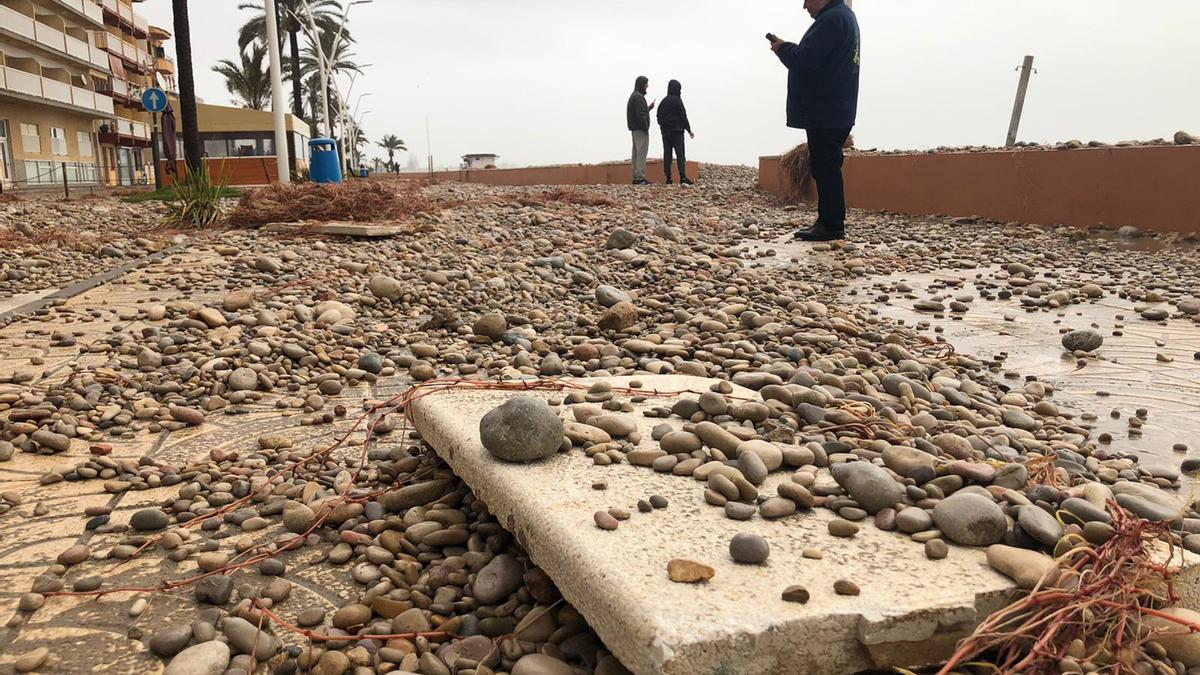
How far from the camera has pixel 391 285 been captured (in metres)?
5.25

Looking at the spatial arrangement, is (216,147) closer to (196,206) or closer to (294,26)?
(294,26)

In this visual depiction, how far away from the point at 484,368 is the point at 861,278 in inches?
129

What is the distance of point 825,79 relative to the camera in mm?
6809

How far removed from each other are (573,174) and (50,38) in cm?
2394

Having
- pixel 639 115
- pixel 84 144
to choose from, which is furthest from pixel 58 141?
pixel 639 115

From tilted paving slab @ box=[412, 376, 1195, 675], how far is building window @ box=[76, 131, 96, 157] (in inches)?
1617

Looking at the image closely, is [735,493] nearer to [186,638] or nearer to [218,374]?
[186,638]

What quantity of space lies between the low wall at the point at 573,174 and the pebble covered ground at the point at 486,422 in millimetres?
11294

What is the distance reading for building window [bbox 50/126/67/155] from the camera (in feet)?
106

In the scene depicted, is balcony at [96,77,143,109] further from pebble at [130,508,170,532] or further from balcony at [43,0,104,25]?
pebble at [130,508,170,532]

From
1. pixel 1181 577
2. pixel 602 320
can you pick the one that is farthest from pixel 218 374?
pixel 1181 577

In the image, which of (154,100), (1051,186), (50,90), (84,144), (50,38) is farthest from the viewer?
(84,144)

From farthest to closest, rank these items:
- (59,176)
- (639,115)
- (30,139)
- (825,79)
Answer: (30,139), (59,176), (639,115), (825,79)

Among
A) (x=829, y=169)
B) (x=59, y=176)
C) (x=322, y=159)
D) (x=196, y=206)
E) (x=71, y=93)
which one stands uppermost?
(x=71, y=93)
